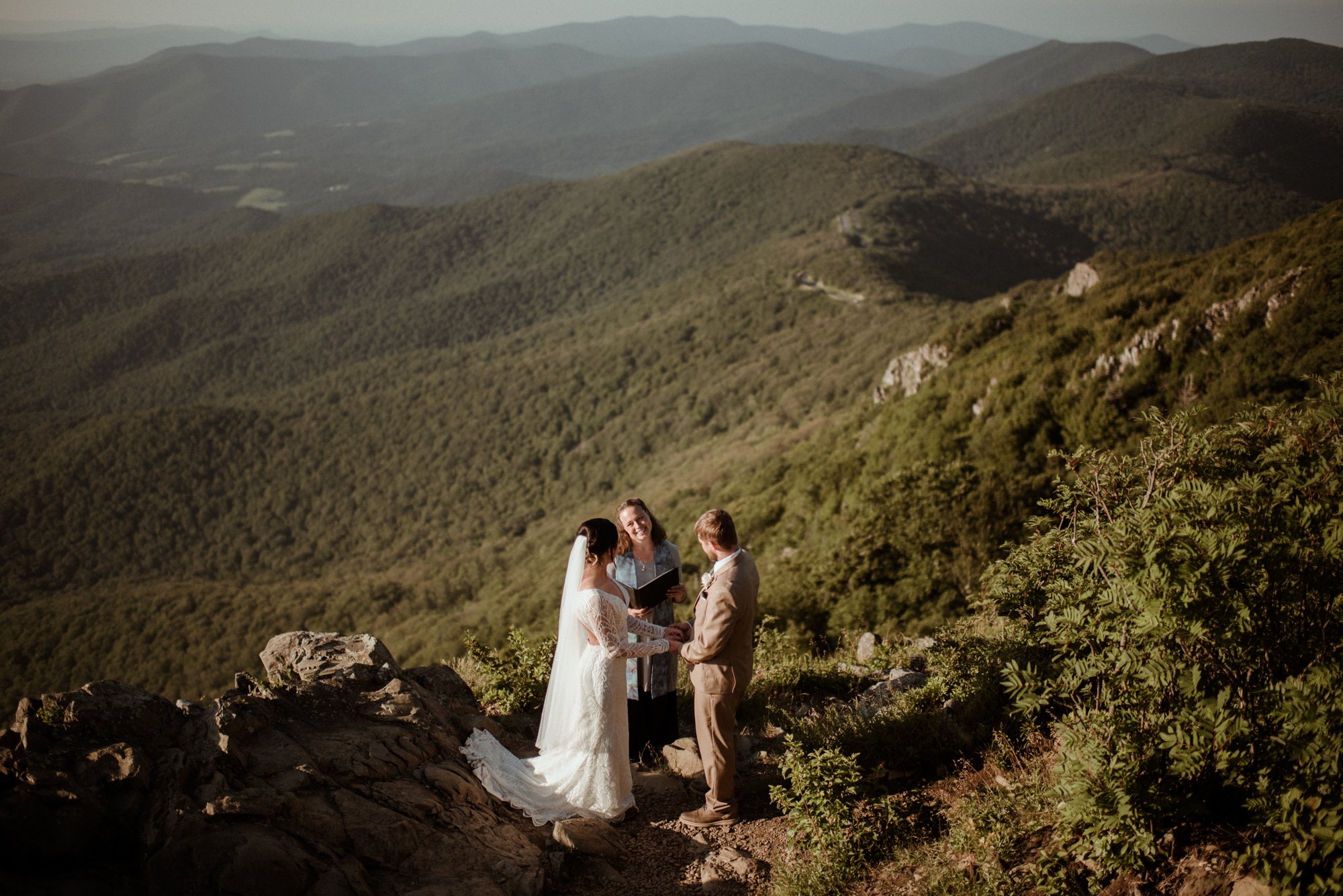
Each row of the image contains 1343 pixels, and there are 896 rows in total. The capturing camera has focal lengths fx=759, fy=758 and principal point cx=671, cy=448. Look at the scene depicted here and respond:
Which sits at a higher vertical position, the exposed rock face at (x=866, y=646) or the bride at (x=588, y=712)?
the bride at (x=588, y=712)

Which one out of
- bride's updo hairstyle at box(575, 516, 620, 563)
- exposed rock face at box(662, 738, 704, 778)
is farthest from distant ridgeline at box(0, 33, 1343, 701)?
exposed rock face at box(662, 738, 704, 778)

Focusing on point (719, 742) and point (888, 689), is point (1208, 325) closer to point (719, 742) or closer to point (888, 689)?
point (888, 689)

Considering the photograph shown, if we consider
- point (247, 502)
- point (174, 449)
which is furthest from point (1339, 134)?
point (174, 449)

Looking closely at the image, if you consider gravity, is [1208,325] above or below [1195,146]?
below

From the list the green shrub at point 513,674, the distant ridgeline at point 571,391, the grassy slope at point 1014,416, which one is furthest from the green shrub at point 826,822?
the grassy slope at point 1014,416

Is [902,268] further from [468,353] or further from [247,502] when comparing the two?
[247,502]

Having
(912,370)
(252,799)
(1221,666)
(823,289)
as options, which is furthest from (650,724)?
(823,289)

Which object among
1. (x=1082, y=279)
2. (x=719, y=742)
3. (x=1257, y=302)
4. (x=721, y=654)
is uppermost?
(x=1082, y=279)

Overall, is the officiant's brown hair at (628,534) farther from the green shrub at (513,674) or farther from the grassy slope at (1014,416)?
the grassy slope at (1014,416)
